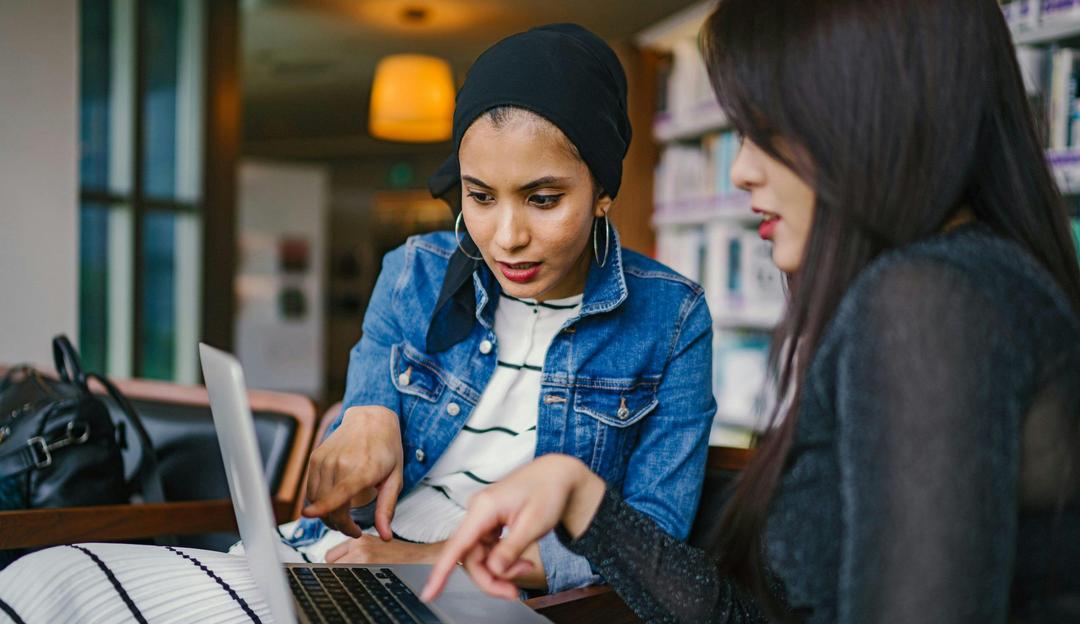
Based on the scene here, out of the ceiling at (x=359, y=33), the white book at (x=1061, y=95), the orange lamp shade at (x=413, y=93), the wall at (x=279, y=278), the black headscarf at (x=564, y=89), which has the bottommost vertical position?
the wall at (x=279, y=278)

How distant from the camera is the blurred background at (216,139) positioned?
339 cm

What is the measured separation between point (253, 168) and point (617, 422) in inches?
302

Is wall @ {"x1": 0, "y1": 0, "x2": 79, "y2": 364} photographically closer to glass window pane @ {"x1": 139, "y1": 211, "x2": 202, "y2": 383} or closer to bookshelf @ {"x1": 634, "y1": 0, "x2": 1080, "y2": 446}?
glass window pane @ {"x1": 139, "y1": 211, "x2": 202, "y2": 383}

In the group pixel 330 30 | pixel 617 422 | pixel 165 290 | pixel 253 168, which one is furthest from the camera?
pixel 253 168

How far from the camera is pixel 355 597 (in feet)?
3.00

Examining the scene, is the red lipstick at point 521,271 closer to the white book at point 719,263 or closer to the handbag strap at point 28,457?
the handbag strap at point 28,457

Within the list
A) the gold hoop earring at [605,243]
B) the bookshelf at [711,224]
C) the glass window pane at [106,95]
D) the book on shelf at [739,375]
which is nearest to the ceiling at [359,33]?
the glass window pane at [106,95]

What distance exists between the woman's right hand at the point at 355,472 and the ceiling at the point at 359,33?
4624 millimetres

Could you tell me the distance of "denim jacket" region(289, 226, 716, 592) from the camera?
3.80 feet

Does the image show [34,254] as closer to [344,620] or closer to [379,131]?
[379,131]

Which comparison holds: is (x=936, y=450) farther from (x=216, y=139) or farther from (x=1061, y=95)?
(x=216, y=139)

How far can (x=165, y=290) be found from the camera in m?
4.77

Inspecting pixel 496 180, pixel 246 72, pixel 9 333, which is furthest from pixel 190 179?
pixel 496 180

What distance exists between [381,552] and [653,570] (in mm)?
407
